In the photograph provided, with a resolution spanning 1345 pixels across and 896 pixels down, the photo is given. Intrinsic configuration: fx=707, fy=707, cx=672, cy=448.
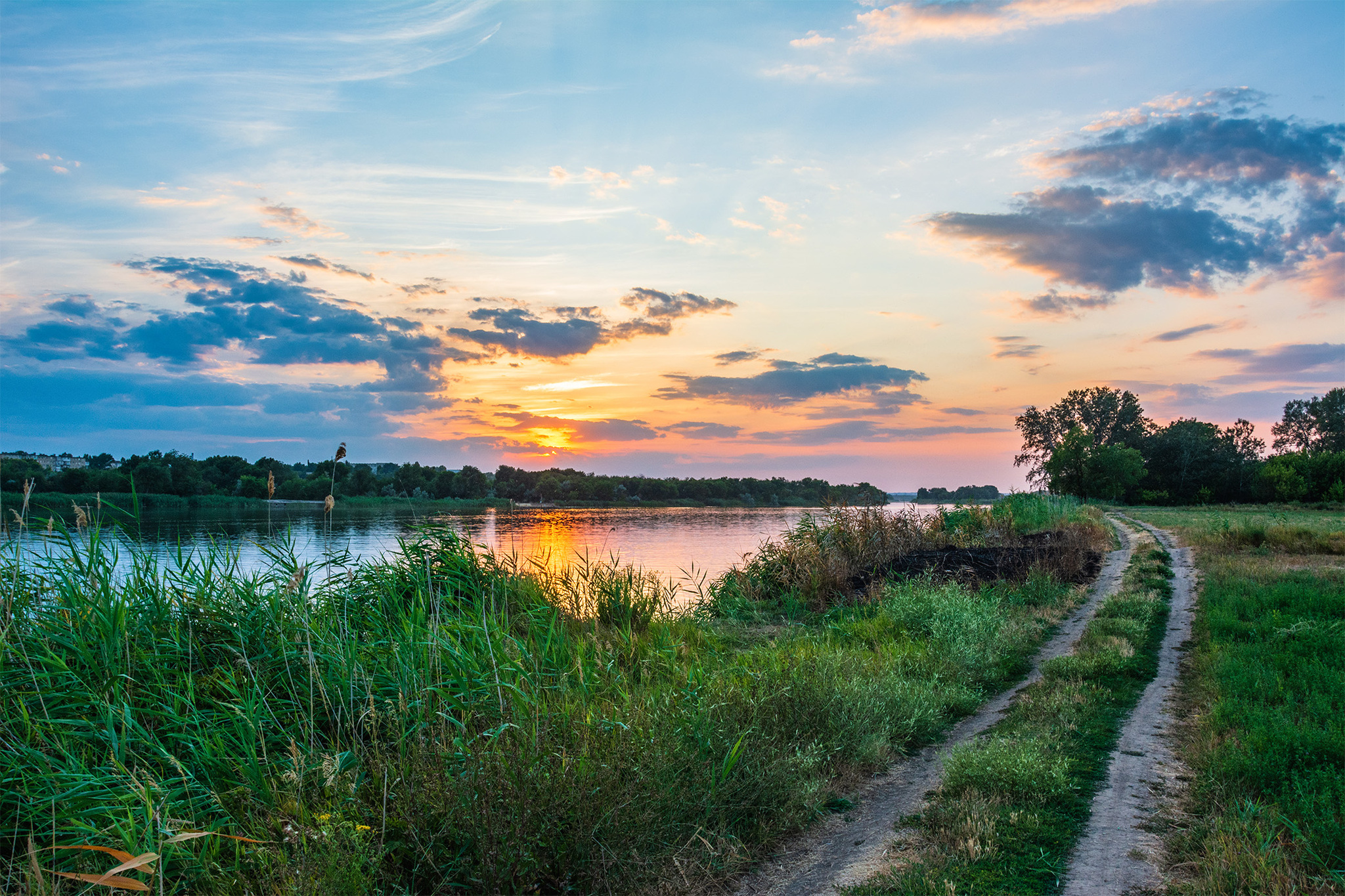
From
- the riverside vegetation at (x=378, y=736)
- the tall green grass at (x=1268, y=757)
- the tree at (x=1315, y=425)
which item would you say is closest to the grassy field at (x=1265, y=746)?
the tall green grass at (x=1268, y=757)

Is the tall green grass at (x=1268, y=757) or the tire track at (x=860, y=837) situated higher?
the tall green grass at (x=1268, y=757)

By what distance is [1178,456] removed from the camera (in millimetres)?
64750

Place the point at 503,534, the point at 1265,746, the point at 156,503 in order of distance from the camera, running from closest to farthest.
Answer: the point at 1265,746 → the point at 503,534 → the point at 156,503

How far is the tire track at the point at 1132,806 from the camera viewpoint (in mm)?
3811

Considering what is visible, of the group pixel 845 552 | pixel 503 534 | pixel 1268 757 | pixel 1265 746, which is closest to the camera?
pixel 1268 757

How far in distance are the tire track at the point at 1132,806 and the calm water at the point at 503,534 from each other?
222 inches

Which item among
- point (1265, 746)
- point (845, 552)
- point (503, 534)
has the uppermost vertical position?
point (503, 534)

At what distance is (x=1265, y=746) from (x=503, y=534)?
8445 mm

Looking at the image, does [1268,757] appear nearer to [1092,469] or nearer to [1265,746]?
[1265,746]

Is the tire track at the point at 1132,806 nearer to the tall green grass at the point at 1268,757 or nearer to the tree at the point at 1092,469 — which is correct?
the tall green grass at the point at 1268,757

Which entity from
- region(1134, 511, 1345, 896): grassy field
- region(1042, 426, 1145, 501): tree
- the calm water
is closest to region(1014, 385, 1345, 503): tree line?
region(1042, 426, 1145, 501): tree

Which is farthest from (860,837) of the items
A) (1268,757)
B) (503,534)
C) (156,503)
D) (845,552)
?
(156,503)

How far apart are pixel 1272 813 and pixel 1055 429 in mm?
93933

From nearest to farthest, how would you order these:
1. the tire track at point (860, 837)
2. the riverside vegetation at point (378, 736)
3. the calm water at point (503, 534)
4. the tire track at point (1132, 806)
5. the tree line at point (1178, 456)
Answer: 1. the riverside vegetation at point (378, 736)
2. the tire track at point (1132, 806)
3. the tire track at point (860, 837)
4. the calm water at point (503, 534)
5. the tree line at point (1178, 456)
